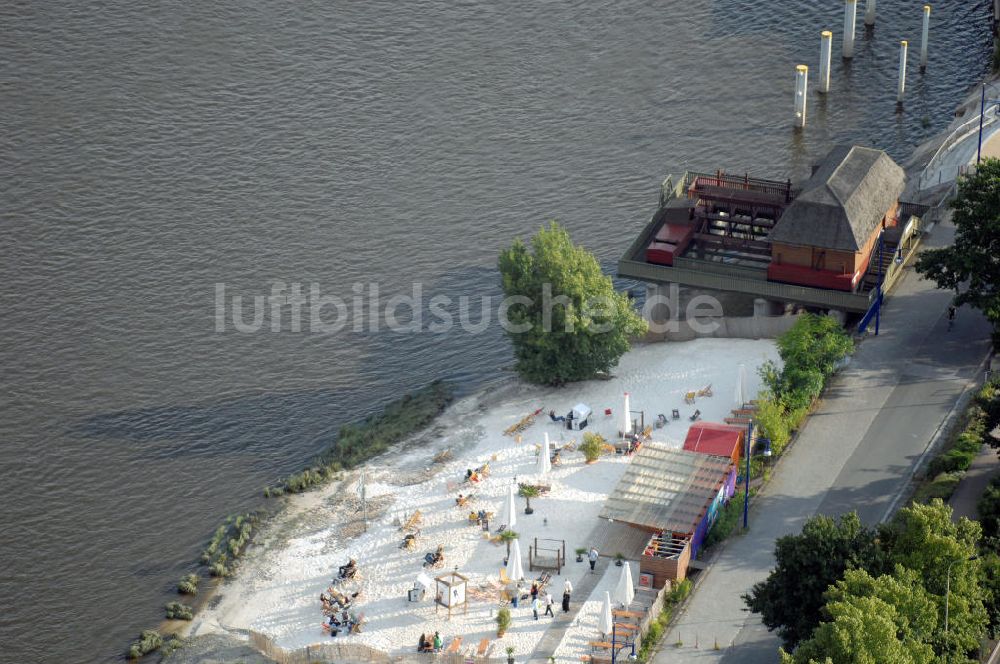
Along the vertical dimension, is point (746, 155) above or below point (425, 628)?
above

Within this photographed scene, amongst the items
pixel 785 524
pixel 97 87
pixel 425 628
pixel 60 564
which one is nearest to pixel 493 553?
pixel 425 628

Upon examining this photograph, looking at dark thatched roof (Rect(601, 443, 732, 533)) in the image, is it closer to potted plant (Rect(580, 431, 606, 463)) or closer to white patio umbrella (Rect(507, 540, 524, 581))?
potted plant (Rect(580, 431, 606, 463))

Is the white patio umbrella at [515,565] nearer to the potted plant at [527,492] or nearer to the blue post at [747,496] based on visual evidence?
the potted plant at [527,492]

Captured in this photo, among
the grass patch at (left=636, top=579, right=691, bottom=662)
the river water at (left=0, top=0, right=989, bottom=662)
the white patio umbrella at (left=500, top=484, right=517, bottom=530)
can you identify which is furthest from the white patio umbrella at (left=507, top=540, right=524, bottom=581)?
Result: the river water at (left=0, top=0, right=989, bottom=662)

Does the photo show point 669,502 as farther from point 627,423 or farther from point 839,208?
point 839,208

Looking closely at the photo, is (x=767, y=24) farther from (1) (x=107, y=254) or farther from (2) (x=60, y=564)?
(2) (x=60, y=564)

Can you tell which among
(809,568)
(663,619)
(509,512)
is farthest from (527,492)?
(809,568)

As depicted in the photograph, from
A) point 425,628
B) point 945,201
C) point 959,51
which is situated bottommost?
point 425,628
